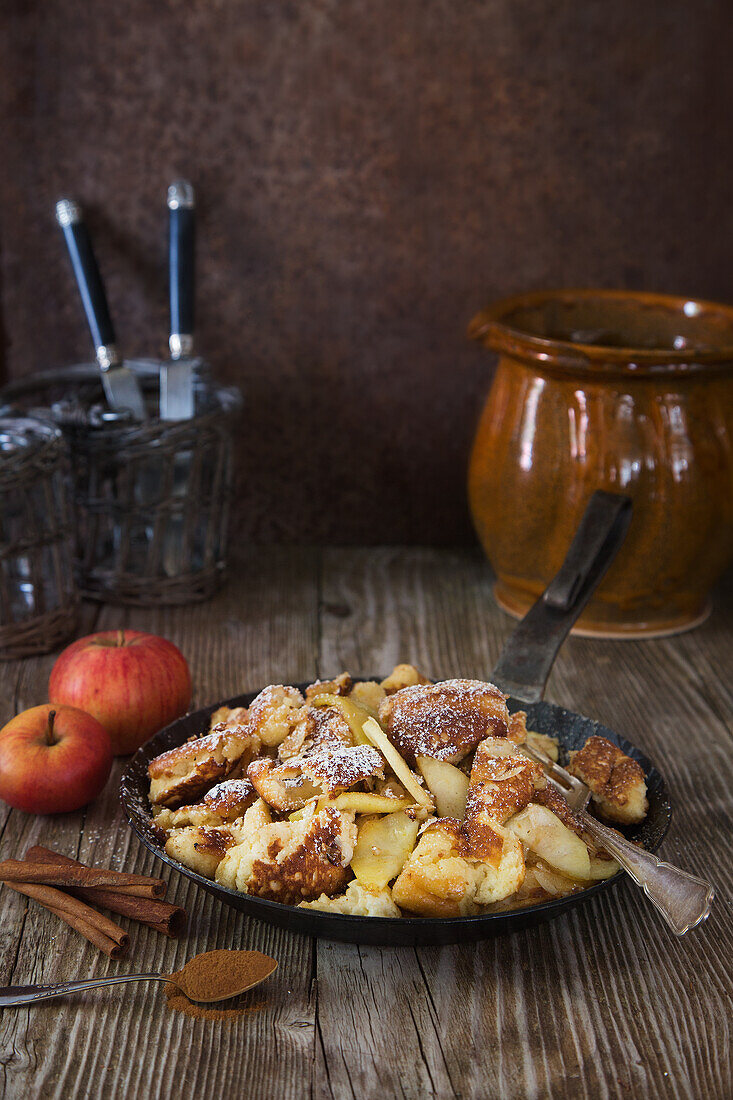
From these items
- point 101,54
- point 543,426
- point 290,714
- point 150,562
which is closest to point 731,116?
point 543,426

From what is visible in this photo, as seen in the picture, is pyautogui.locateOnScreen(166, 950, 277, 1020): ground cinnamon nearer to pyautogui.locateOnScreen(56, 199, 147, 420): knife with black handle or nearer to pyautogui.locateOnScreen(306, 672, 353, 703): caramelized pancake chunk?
pyautogui.locateOnScreen(306, 672, 353, 703): caramelized pancake chunk

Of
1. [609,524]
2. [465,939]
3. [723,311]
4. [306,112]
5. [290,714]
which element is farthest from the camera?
[306,112]

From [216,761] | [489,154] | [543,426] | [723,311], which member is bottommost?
[216,761]

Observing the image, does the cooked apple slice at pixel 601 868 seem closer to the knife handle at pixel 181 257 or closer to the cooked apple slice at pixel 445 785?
the cooked apple slice at pixel 445 785

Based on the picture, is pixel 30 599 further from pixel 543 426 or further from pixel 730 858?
pixel 730 858

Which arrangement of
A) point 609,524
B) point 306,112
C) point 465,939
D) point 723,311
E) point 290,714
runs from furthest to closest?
point 306,112, point 723,311, point 609,524, point 290,714, point 465,939

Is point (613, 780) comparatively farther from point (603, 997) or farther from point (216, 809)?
point (216, 809)

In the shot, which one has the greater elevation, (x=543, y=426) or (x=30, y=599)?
(x=543, y=426)
